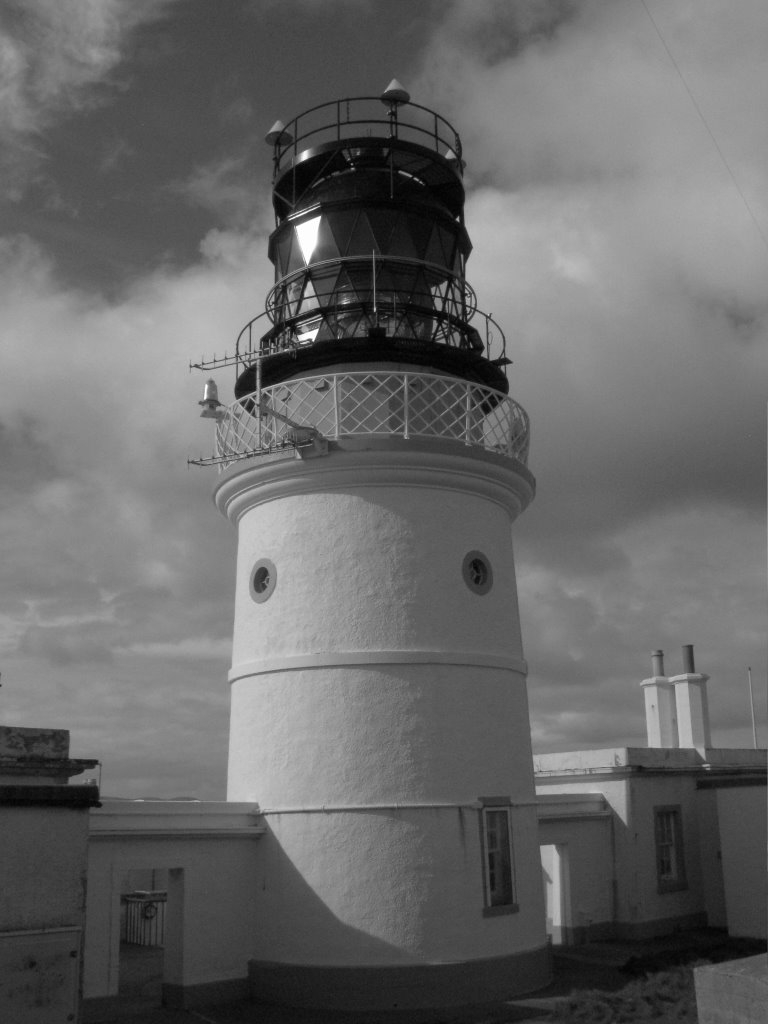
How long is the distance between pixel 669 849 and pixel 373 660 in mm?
9925

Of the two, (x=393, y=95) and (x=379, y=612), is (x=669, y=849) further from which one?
(x=393, y=95)

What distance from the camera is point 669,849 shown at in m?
21.2

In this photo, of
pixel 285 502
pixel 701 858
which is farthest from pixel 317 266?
pixel 701 858

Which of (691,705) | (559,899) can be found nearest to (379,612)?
(559,899)

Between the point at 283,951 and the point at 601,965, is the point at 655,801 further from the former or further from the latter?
the point at 283,951

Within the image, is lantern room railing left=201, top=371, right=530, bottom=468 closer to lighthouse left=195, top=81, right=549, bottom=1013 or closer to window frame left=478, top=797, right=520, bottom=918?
lighthouse left=195, top=81, right=549, bottom=1013

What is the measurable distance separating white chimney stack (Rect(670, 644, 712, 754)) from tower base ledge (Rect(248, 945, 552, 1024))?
10.9 metres

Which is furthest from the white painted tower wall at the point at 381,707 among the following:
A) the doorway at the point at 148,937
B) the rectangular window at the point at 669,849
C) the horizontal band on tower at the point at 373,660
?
the rectangular window at the point at 669,849

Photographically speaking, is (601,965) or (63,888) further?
(601,965)

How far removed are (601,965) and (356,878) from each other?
536 centimetres

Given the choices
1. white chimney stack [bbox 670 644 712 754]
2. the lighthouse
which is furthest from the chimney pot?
the lighthouse

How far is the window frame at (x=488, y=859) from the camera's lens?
48.5ft

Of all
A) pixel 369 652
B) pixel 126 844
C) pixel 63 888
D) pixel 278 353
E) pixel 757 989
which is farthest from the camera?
pixel 278 353

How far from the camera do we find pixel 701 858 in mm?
21703
